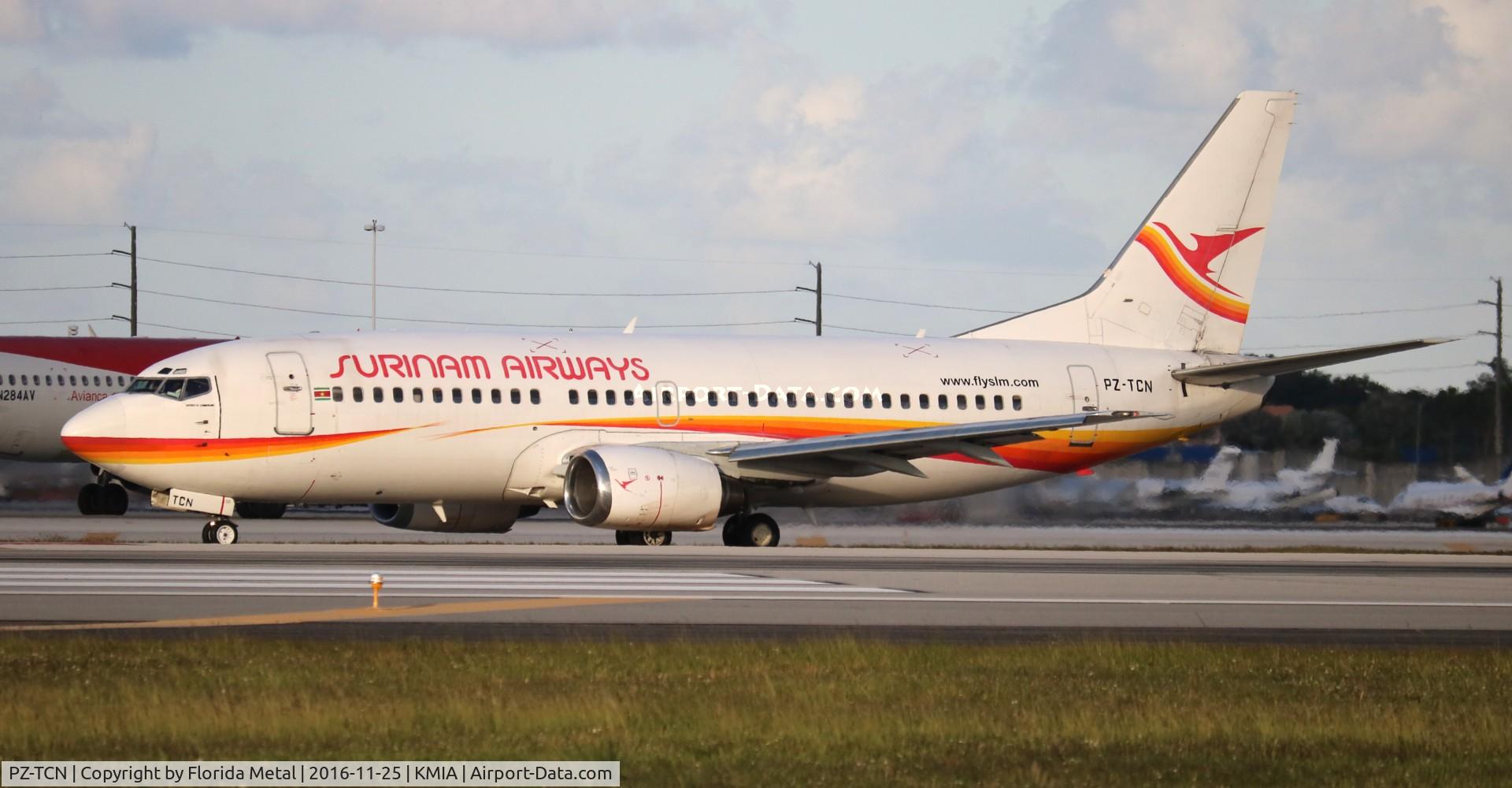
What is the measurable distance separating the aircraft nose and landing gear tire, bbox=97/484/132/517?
16.9 metres

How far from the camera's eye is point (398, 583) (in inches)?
866

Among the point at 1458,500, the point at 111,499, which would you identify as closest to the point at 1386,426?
the point at 1458,500

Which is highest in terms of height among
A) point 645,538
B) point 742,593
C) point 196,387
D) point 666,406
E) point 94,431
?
point 196,387

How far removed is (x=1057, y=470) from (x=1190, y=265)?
5.11 meters

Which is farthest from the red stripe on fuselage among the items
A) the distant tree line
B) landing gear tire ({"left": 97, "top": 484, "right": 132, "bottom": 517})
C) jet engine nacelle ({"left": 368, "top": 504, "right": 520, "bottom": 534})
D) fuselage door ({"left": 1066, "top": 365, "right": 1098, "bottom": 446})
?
the distant tree line

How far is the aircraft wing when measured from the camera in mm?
31594

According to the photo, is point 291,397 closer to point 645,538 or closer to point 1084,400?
point 645,538

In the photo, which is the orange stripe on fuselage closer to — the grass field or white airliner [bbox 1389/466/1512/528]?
the grass field

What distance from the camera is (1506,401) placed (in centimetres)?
4684

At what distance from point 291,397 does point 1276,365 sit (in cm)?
1802

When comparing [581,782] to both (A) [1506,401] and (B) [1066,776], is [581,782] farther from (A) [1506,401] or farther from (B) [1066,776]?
(A) [1506,401]

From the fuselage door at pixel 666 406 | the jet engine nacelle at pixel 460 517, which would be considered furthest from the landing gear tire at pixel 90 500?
the fuselage door at pixel 666 406

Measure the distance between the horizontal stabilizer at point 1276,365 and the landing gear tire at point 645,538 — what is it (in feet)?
36.5

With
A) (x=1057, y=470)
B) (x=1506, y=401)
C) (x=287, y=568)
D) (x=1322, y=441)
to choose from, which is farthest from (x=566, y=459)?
(x=1506, y=401)
